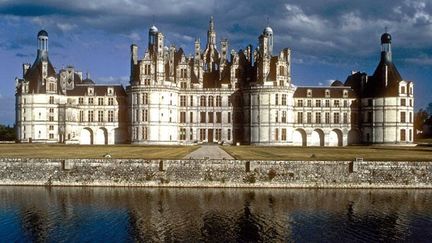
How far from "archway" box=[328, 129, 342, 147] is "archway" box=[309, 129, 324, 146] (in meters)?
1.29

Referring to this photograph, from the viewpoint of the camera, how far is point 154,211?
34781 millimetres

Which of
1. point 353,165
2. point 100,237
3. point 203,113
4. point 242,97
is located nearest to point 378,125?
point 242,97

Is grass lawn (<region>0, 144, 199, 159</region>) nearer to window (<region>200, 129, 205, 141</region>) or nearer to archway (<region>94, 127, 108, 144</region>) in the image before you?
window (<region>200, 129, 205, 141</region>)

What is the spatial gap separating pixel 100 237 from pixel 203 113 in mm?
61755

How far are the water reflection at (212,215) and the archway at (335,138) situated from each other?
45628 millimetres

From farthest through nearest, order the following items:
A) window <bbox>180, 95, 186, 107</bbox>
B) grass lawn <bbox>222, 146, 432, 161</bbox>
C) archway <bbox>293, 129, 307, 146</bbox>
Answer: archway <bbox>293, 129, 307, 146</bbox> → window <bbox>180, 95, 186, 107</bbox> → grass lawn <bbox>222, 146, 432, 161</bbox>

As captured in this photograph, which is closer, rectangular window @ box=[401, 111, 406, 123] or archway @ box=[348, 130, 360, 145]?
rectangular window @ box=[401, 111, 406, 123]

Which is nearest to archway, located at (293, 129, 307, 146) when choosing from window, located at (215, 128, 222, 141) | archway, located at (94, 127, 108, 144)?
window, located at (215, 128, 222, 141)

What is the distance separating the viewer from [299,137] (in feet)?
298

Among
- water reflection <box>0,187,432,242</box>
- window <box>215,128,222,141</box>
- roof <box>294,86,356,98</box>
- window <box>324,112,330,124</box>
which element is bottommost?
water reflection <box>0,187,432,242</box>

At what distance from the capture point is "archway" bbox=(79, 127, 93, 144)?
3615 inches

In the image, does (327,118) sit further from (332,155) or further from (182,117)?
(332,155)

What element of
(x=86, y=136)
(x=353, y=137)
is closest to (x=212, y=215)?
(x=353, y=137)

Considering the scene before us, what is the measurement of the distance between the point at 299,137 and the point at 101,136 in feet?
107
